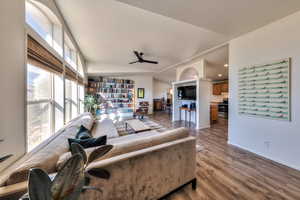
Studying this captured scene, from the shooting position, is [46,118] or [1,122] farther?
[46,118]

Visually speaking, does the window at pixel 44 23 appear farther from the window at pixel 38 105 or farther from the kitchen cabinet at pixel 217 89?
the kitchen cabinet at pixel 217 89

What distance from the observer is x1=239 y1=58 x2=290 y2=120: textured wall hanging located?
2070 mm

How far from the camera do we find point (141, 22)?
261cm

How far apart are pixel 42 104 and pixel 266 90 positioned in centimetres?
414

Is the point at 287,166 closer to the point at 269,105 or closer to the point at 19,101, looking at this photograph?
the point at 269,105

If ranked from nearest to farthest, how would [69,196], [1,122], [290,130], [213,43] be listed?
[69,196] < [1,122] < [290,130] < [213,43]

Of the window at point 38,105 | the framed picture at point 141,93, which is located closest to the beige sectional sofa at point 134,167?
the window at point 38,105

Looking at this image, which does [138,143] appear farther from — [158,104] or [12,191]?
[158,104]

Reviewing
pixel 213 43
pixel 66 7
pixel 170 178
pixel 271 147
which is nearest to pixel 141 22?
pixel 66 7

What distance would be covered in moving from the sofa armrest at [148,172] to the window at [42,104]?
1420 millimetres

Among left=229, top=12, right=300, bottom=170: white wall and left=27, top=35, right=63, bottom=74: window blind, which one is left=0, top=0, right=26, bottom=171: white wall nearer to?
left=27, top=35, right=63, bottom=74: window blind

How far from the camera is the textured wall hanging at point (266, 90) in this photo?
2070mm

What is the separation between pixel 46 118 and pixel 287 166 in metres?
4.35

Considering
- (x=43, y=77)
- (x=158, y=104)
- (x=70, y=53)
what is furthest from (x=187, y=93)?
(x=43, y=77)
